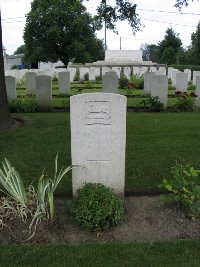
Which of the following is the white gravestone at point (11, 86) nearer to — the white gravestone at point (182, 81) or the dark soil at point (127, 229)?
the white gravestone at point (182, 81)

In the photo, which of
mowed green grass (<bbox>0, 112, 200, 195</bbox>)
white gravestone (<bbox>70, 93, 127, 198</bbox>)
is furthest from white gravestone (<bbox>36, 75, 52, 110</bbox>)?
white gravestone (<bbox>70, 93, 127, 198</bbox>)

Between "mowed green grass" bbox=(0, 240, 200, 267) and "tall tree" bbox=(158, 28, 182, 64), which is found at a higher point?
"tall tree" bbox=(158, 28, 182, 64)

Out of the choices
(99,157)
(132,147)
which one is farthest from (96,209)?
(132,147)

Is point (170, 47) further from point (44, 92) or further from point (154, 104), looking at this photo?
point (44, 92)

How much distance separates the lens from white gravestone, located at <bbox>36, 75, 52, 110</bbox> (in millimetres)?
13273


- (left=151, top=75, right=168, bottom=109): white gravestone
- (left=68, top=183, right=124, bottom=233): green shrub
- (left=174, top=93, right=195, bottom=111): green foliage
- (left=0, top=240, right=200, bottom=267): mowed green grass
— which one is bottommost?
(left=0, top=240, right=200, bottom=267): mowed green grass

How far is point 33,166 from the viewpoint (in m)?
6.48

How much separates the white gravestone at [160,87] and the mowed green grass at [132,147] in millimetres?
2518

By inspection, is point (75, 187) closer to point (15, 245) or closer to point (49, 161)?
point (15, 245)

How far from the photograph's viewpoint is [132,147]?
7688 millimetres

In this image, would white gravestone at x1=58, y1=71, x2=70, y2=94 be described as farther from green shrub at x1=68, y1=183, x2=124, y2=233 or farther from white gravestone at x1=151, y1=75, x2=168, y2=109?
green shrub at x1=68, y1=183, x2=124, y2=233

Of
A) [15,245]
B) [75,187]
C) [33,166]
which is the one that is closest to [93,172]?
[75,187]

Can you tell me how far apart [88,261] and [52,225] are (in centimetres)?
83

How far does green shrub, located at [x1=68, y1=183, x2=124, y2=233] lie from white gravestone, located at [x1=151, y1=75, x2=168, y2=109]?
9.24 metres
